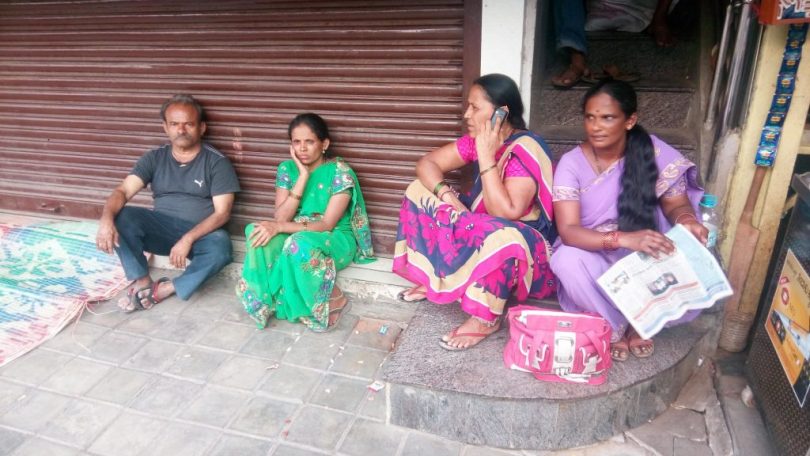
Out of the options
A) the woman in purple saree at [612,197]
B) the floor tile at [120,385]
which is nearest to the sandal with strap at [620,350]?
the woman in purple saree at [612,197]

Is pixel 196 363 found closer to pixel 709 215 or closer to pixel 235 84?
pixel 235 84

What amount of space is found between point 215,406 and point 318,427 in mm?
569

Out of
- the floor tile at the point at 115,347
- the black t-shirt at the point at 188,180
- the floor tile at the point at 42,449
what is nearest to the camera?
the floor tile at the point at 42,449

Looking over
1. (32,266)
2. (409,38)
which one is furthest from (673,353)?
(32,266)

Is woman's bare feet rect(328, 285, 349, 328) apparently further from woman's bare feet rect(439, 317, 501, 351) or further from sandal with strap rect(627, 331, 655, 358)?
sandal with strap rect(627, 331, 655, 358)

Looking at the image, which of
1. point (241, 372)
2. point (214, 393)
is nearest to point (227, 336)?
point (241, 372)

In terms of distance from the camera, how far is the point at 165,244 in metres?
3.83

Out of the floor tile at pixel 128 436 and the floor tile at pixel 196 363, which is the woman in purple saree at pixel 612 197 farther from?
the floor tile at pixel 128 436

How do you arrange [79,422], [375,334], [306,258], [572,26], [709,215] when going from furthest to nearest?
[572,26] → [375,334] → [306,258] → [709,215] → [79,422]

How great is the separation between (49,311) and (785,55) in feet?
14.7

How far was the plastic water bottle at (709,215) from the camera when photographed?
2684 millimetres

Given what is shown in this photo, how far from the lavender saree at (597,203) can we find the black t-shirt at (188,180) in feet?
7.36

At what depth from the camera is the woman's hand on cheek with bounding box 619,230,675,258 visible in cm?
230

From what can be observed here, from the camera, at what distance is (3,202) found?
480 cm
